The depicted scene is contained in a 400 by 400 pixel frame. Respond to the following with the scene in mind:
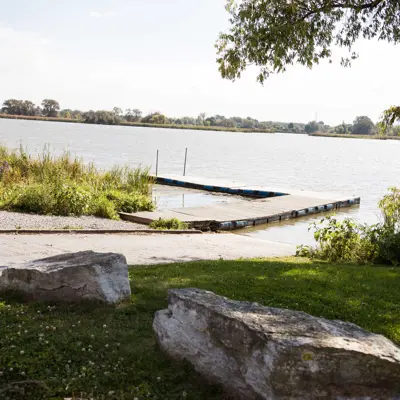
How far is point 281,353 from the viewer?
3.69m

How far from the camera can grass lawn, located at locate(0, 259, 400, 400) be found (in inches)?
168

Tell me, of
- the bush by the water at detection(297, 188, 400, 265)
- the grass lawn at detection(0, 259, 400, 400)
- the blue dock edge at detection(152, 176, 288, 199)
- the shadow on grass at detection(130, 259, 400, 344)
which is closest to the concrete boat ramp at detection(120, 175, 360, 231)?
the blue dock edge at detection(152, 176, 288, 199)

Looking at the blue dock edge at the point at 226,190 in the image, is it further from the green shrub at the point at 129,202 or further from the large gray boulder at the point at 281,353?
the large gray boulder at the point at 281,353

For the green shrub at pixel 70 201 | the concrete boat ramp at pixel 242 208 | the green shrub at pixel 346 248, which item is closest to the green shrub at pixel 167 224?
the concrete boat ramp at pixel 242 208

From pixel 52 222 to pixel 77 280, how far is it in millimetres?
7983

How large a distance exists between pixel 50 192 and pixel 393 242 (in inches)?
358

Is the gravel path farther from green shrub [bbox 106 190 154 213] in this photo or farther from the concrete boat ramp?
green shrub [bbox 106 190 154 213]

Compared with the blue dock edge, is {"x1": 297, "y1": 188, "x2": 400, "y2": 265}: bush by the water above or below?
above

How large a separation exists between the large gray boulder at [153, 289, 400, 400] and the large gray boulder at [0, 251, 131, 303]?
1.62 m

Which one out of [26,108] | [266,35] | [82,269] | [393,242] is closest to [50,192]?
[266,35]

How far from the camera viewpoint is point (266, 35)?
14203 mm

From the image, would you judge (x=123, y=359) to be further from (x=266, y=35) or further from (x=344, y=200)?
(x=344, y=200)

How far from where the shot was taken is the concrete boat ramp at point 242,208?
56.9 feet

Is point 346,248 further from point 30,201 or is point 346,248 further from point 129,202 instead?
point 30,201
